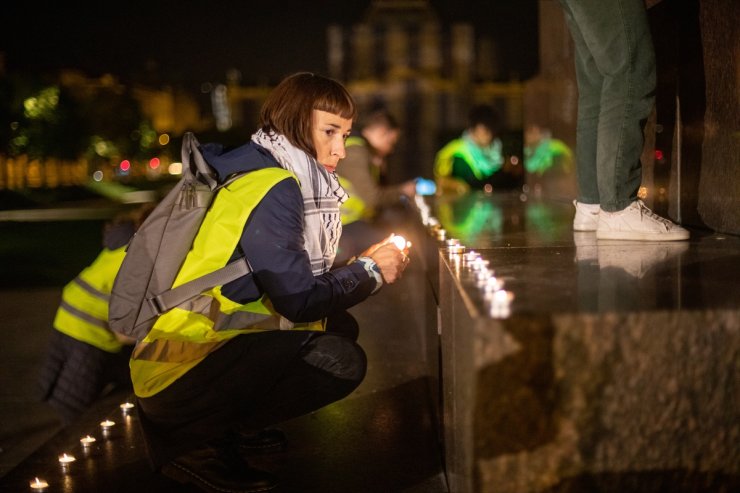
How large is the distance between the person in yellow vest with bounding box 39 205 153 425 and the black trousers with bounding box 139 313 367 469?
54.9 inches

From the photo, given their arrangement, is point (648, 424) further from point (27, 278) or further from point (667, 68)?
point (27, 278)

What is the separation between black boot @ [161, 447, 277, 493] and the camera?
327cm

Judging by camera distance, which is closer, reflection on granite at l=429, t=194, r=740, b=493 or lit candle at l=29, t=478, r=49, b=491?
reflection on granite at l=429, t=194, r=740, b=493

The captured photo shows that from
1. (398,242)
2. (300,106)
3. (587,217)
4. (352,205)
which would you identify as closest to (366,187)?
(352,205)

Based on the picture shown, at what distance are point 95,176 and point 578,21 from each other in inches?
2995

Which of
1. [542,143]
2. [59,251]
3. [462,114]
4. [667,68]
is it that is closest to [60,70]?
[462,114]

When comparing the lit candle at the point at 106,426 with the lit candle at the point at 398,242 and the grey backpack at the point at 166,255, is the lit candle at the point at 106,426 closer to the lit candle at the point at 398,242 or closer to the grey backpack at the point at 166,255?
the grey backpack at the point at 166,255

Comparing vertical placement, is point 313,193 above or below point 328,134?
below

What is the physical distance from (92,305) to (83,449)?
2.51ft

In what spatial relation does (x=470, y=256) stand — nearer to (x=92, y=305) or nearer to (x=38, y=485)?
(x=38, y=485)

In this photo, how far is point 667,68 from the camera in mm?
4883

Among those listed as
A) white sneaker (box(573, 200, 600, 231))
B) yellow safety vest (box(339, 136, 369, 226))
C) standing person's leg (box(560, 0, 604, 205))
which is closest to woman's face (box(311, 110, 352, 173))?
standing person's leg (box(560, 0, 604, 205))

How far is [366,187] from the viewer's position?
7.75m

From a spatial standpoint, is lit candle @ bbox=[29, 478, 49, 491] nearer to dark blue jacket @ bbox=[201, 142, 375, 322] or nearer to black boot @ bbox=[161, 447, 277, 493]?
black boot @ bbox=[161, 447, 277, 493]
